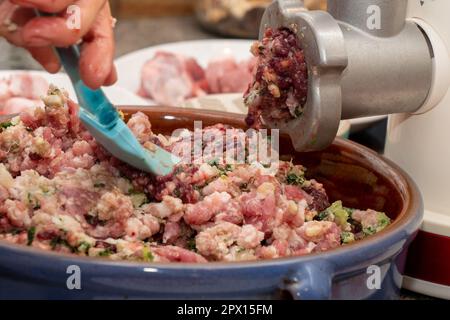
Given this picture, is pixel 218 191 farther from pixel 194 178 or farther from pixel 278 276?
pixel 278 276

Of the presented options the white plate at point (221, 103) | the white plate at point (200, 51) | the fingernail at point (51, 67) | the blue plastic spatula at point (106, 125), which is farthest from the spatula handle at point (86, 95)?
the white plate at point (200, 51)

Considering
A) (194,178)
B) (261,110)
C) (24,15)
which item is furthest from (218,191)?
(24,15)

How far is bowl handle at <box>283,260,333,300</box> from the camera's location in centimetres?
61

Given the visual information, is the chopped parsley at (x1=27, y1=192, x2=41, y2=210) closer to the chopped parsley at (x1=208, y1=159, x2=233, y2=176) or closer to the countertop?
the chopped parsley at (x1=208, y1=159, x2=233, y2=176)

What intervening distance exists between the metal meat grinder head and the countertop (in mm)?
1183

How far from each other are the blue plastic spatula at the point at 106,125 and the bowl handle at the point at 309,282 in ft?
0.69

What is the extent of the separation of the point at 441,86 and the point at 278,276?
0.37 meters

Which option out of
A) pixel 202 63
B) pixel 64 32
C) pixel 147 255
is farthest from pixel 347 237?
pixel 202 63

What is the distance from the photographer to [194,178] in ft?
2.56

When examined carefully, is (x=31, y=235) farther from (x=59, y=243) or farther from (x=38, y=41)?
(x=38, y=41)

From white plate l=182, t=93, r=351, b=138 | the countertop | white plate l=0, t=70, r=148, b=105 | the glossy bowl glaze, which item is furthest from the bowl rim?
the countertop

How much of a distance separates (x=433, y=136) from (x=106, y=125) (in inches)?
15.3

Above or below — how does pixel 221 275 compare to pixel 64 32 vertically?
below

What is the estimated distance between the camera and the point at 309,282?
610 mm
